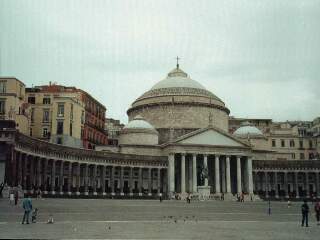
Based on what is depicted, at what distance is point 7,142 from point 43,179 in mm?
16154

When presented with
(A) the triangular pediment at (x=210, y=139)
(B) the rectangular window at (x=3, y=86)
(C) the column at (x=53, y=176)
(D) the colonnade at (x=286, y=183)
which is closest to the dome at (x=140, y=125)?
(A) the triangular pediment at (x=210, y=139)

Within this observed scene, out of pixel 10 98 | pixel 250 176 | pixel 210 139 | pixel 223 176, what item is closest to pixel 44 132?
pixel 10 98

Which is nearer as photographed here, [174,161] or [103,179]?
[103,179]

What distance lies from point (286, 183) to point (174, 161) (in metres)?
26.7

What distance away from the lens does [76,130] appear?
8569 centimetres

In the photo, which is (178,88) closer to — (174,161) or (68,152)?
(174,161)

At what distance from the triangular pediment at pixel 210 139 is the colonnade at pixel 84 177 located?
7945mm

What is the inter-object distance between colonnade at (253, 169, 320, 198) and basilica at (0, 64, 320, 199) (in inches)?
8.2

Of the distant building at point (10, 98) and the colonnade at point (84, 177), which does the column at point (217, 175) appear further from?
the distant building at point (10, 98)

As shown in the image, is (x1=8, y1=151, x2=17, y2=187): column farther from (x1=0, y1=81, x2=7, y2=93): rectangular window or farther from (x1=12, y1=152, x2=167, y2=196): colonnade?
(x1=0, y1=81, x2=7, y2=93): rectangular window

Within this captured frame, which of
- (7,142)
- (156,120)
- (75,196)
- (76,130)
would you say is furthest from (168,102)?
(7,142)

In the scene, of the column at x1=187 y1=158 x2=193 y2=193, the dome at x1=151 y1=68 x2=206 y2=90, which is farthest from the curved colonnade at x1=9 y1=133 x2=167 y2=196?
the dome at x1=151 y1=68 x2=206 y2=90

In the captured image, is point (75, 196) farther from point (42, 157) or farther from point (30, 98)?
point (30, 98)

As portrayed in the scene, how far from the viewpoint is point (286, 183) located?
325ft
